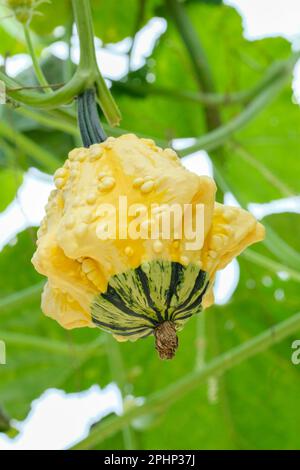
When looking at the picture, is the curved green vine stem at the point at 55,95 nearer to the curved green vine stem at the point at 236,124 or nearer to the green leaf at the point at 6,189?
the curved green vine stem at the point at 236,124

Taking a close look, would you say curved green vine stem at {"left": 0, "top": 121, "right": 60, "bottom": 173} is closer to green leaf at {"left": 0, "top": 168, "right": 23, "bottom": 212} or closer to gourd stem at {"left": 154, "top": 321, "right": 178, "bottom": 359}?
green leaf at {"left": 0, "top": 168, "right": 23, "bottom": 212}

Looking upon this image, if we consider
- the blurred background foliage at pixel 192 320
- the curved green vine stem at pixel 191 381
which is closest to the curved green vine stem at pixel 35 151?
the blurred background foliage at pixel 192 320

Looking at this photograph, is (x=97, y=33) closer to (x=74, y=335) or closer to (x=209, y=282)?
(x=74, y=335)

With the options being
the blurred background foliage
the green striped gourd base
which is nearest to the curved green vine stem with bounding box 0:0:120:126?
the green striped gourd base

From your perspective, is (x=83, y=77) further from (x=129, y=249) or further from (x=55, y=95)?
(x=129, y=249)

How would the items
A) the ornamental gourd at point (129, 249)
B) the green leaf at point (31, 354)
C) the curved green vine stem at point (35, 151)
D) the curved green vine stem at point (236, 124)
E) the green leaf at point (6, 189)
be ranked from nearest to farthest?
the ornamental gourd at point (129, 249) < the curved green vine stem at point (236, 124) < the curved green vine stem at point (35, 151) < the green leaf at point (31, 354) < the green leaf at point (6, 189)

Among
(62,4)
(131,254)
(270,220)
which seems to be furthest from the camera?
(270,220)

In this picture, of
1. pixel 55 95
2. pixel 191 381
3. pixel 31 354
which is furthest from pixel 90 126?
pixel 31 354
